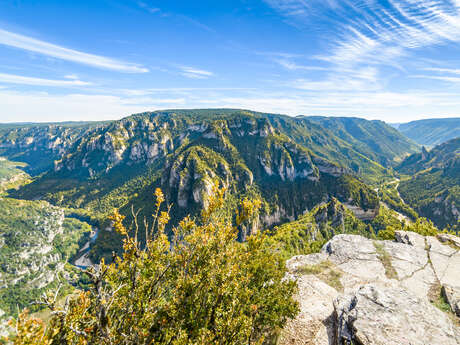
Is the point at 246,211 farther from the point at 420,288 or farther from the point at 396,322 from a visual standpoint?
the point at 420,288

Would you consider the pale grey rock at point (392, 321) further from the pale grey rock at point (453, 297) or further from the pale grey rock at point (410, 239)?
the pale grey rock at point (410, 239)

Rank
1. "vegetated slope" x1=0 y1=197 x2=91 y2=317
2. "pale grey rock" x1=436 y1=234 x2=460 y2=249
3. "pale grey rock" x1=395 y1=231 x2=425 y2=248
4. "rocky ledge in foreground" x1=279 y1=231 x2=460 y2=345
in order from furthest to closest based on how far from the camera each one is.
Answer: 1. "vegetated slope" x1=0 y1=197 x2=91 y2=317
2. "pale grey rock" x1=395 y1=231 x2=425 y2=248
3. "pale grey rock" x1=436 y1=234 x2=460 y2=249
4. "rocky ledge in foreground" x1=279 y1=231 x2=460 y2=345

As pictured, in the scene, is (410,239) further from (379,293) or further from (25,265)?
(25,265)

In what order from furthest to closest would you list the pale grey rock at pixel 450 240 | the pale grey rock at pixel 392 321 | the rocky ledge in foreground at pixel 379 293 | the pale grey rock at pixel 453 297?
the pale grey rock at pixel 450 240 → the pale grey rock at pixel 453 297 → the rocky ledge in foreground at pixel 379 293 → the pale grey rock at pixel 392 321

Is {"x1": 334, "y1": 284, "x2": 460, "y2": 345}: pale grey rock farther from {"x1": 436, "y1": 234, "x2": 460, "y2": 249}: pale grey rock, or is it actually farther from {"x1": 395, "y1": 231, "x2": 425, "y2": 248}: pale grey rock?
{"x1": 436, "y1": 234, "x2": 460, "y2": 249}: pale grey rock

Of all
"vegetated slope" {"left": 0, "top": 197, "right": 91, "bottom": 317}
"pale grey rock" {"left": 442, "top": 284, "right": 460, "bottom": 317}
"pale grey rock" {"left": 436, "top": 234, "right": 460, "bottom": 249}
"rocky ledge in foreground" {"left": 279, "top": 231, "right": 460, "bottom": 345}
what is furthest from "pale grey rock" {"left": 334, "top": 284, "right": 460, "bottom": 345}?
"vegetated slope" {"left": 0, "top": 197, "right": 91, "bottom": 317}

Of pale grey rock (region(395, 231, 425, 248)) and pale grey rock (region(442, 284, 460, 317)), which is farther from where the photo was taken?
pale grey rock (region(395, 231, 425, 248))

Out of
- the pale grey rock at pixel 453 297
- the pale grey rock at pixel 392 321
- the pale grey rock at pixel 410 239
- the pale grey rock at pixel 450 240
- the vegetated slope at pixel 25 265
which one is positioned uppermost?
the pale grey rock at pixel 392 321

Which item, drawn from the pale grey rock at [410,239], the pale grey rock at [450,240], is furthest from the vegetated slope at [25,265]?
the pale grey rock at [450,240]

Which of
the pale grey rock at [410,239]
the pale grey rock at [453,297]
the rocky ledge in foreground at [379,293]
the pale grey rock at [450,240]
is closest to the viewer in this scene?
the rocky ledge in foreground at [379,293]
